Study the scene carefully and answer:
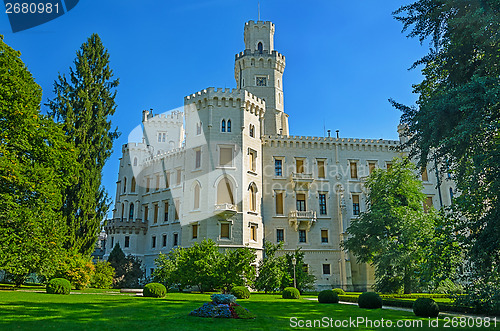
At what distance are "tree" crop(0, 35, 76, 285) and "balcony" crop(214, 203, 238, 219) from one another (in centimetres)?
1384

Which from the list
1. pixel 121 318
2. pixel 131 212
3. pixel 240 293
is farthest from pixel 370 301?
pixel 131 212

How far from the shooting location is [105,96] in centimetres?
3155

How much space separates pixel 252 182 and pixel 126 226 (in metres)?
17.6

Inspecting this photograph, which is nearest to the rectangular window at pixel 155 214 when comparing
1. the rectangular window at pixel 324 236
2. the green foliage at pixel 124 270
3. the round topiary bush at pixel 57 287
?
the green foliage at pixel 124 270

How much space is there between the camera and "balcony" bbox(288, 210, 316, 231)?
40.6m

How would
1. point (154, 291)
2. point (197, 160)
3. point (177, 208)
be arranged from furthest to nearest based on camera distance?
point (177, 208) → point (197, 160) → point (154, 291)

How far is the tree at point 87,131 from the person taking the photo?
91.8ft

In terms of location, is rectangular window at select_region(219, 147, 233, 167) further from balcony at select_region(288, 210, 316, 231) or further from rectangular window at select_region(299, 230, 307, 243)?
rectangular window at select_region(299, 230, 307, 243)

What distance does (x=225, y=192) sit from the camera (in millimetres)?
36750

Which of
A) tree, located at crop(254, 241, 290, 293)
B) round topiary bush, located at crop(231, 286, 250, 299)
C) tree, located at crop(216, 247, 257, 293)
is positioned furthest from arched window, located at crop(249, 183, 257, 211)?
round topiary bush, located at crop(231, 286, 250, 299)

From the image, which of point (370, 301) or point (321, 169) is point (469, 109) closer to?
point (370, 301)

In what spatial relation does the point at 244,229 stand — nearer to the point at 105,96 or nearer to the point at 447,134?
the point at 105,96

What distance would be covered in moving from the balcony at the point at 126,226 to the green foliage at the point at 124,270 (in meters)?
4.18

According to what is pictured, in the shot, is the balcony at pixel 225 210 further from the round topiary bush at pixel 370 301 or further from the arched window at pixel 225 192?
the round topiary bush at pixel 370 301
